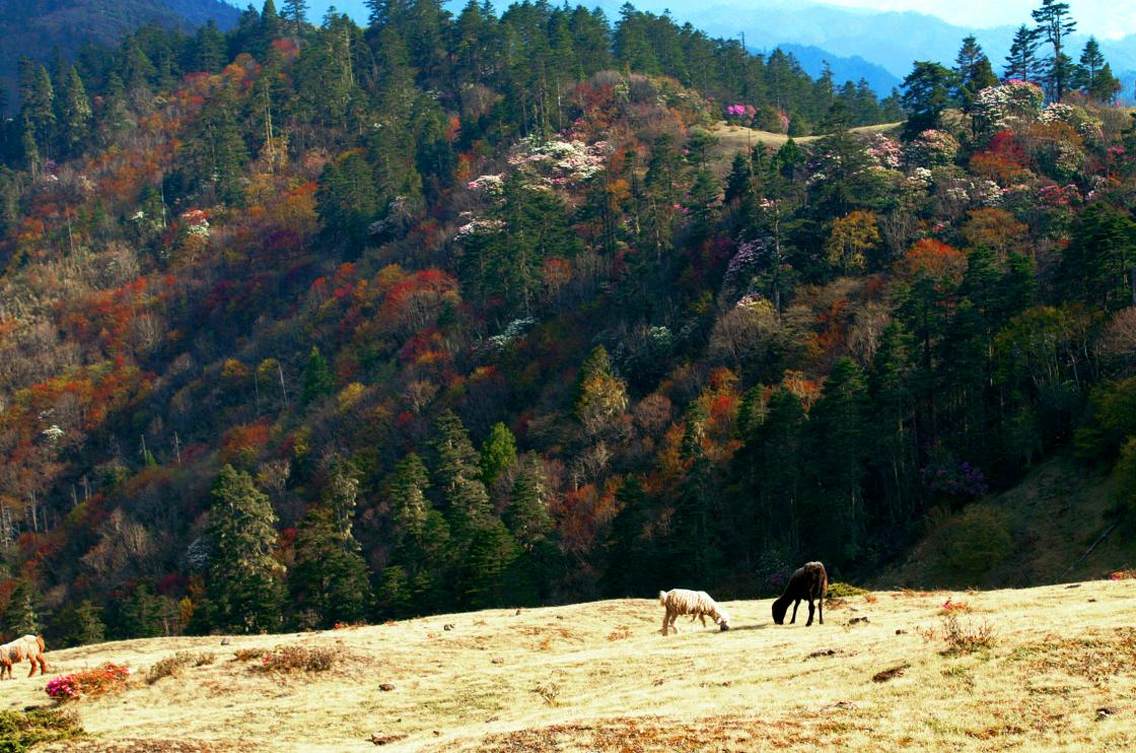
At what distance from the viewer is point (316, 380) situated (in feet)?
371

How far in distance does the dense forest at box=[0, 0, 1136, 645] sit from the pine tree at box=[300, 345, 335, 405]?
0.32 metres

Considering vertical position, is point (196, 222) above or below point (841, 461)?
above

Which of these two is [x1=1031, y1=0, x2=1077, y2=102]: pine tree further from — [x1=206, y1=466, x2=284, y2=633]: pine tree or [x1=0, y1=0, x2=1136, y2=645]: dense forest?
[x1=206, y1=466, x2=284, y2=633]: pine tree

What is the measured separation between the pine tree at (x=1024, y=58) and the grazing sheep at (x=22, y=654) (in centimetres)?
11886

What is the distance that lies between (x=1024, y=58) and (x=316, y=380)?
84.0m

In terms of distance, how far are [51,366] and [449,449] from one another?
258ft

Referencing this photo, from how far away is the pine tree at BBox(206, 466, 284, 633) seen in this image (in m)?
69.2

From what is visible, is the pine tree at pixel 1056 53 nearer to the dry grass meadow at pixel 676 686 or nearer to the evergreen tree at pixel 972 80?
the evergreen tree at pixel 972 80

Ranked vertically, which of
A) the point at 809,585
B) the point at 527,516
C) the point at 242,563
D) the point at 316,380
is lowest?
the point at 242,563

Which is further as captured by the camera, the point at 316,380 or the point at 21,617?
the point at 316,380

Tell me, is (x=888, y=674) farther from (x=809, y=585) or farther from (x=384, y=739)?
(x=384, y=739)

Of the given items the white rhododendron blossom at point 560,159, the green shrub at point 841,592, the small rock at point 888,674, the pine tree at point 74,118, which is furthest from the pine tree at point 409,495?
the pine tree at point 74,118

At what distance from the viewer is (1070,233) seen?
7800 cm

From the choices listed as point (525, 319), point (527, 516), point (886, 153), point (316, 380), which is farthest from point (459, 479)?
point (886, 153)
